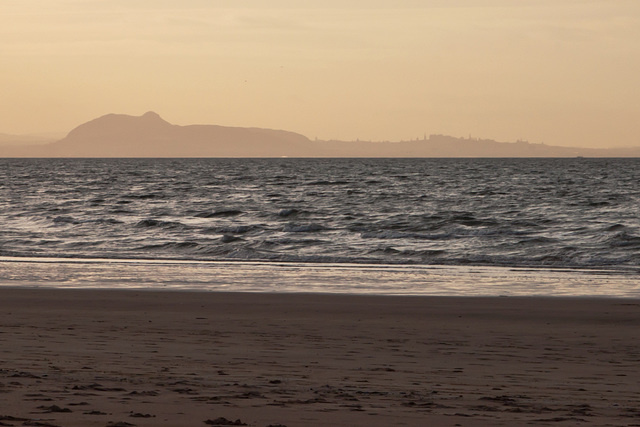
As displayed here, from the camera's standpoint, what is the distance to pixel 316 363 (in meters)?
9.16

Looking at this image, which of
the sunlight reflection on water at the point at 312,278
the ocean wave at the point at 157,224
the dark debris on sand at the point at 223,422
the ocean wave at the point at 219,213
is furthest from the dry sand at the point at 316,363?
the ocean wave at the point at 219,213

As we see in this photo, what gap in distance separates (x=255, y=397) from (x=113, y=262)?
17.8m

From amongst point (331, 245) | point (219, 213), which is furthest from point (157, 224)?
point (331, 245)

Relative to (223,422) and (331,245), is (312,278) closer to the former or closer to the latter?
(331,245)

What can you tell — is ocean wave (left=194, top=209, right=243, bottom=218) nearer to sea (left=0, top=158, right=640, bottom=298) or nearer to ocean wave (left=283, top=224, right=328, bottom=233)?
sea (left=0, top=158, right=640, bottom=298)

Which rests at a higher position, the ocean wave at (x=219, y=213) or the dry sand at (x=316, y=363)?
the dry sand at (x=316, y=363)


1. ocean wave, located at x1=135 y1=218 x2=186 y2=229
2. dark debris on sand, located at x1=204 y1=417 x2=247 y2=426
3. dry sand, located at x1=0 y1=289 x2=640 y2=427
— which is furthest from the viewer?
ocean wave, located at x1=135 y1=218 x2=186 y2=229

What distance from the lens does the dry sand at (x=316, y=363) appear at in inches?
271

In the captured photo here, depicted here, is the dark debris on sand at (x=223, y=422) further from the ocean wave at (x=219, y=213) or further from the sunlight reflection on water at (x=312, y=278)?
the ocean wave at (x=219, y=213)

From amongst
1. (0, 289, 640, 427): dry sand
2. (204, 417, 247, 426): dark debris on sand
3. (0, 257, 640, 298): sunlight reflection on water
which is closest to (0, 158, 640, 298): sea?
(0, 257, 640, 298): sunlight reflection on water

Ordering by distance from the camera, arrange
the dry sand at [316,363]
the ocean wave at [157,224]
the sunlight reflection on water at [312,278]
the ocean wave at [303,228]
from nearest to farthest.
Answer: the dry sand at [316,363]
the sunlight reflection on water at [312,278]
the ocean wave at [303,228]
the ocean wave at [157,224]

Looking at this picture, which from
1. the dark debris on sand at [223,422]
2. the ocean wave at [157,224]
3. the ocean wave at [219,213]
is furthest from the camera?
the ocean wave at [219,213]

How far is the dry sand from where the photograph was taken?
688 cm

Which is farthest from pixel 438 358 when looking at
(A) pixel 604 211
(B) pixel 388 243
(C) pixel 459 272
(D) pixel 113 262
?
(A) pixel 604 211
